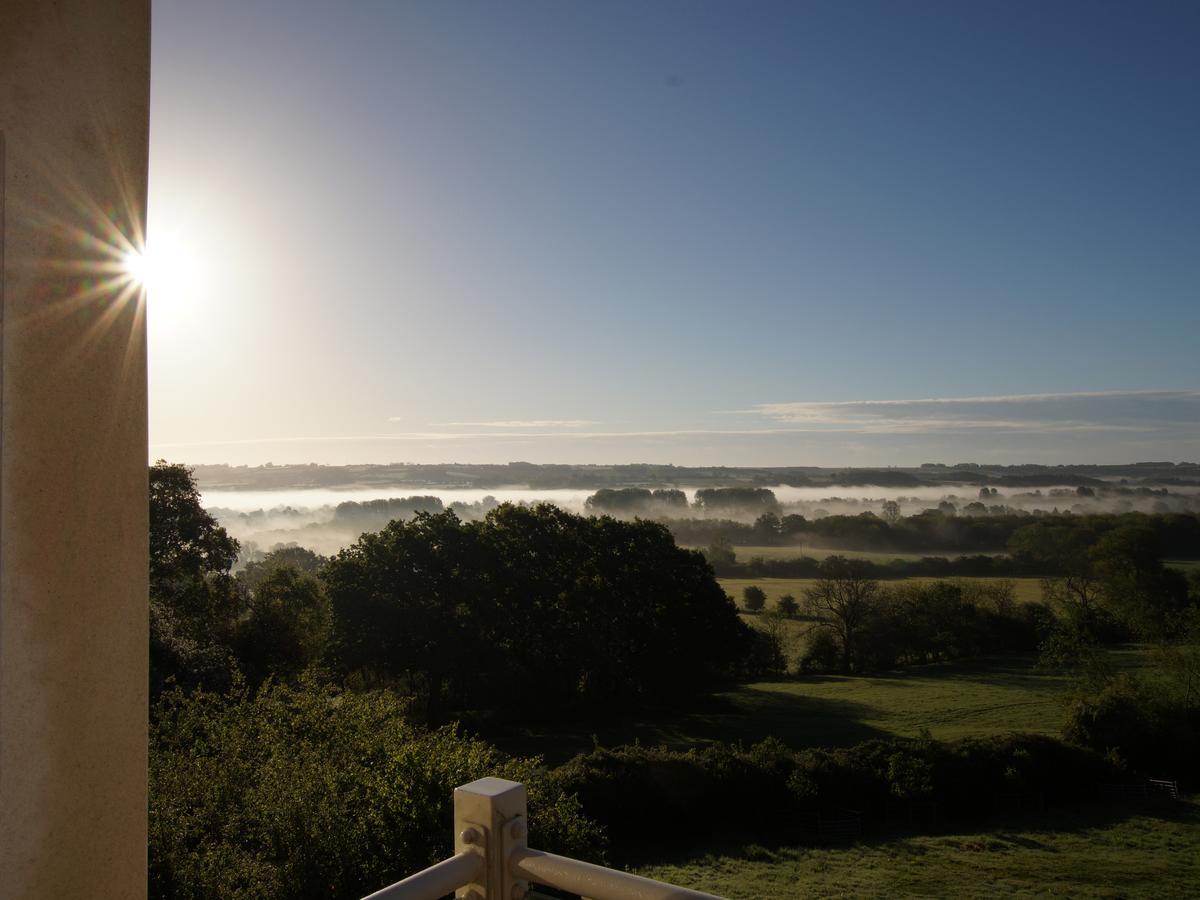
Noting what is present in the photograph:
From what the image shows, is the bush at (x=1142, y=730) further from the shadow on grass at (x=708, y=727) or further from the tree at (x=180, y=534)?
the tree at (x=180, y=534)

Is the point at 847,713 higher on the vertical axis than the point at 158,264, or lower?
lower

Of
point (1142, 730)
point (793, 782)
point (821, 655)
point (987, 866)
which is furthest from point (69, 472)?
point (821, 655)

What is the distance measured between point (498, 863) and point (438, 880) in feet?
0.58

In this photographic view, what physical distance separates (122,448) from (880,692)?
35.6 m

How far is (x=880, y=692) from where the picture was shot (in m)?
33.0

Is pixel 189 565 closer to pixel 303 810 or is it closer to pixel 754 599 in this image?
pixel 303 810

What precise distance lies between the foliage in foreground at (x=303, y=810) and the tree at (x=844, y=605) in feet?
98.0

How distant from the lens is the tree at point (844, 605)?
39.4 meters

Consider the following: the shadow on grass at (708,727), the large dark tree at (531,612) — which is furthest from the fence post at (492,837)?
the large dark tree at (531,612)

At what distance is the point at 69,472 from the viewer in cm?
135

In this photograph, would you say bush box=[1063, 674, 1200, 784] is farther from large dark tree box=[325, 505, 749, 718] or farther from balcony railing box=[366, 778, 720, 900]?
balcony railing box=[366, 778, 720, 900]

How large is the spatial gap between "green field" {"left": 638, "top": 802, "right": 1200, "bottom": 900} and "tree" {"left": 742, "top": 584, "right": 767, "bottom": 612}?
23965 millimetres

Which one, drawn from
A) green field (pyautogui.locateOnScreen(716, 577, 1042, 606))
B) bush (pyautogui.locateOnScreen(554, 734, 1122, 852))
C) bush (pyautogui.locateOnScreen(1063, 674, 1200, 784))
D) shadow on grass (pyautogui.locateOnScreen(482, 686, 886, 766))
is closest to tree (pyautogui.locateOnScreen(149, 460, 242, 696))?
shadow on grass (pyautogui.locateOnScreen(482, 686, 886, 766))

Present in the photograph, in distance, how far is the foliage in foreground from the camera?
28.8 feet
